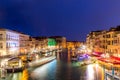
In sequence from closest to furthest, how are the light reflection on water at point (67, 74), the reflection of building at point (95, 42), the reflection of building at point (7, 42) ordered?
the light reflection on water at point (67, 74) → the reflection of building at point (7, 42) → the reflection of building at point (95, 42)

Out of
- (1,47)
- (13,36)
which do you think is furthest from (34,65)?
(13,36)

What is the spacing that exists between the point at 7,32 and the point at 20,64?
1597cm

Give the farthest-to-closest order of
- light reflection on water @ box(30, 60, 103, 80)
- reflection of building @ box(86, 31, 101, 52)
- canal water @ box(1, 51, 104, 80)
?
reflection of building @ box(86, 31, 101, 52)
light reflection on water @ box(30, 60, 103, 80)
canal water @ box(1, 51, 104, 80)

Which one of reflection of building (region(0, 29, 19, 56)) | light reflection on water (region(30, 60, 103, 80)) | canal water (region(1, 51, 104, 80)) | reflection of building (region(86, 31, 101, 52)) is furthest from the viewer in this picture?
reflection of building (region(86, 31, 101, 52))

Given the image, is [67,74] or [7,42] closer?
[67,74]

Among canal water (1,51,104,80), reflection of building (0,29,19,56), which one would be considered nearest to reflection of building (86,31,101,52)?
reflection of building (0,29,19,56)

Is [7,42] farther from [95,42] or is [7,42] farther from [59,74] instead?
[95,42]

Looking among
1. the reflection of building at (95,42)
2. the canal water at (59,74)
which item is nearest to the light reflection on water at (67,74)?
the canal water at (59,74)

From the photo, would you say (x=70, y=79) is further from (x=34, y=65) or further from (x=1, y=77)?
(x=34, y=65)

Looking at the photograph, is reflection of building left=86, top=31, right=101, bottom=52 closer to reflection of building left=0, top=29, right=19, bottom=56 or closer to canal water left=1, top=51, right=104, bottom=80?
reflection of building left=0, top=29, right=19, bottom=56

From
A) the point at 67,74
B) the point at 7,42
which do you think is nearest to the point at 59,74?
the point at 67,74

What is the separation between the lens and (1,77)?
132ft

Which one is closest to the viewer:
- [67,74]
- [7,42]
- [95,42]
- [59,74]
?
[59,74]

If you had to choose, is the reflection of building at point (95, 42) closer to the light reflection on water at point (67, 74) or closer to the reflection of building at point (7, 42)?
the reflection of building at point (7, 42)
